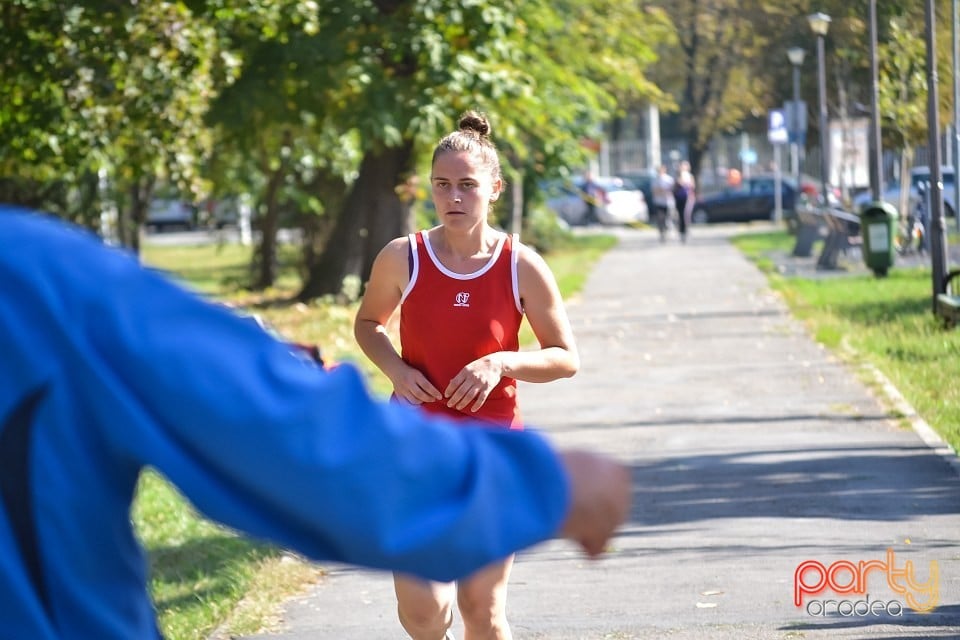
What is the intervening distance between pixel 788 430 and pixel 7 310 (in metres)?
9.75

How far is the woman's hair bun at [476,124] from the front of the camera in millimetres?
5012

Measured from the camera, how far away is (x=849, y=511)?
813 cm

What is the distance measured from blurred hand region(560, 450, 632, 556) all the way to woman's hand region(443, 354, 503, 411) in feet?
9.08

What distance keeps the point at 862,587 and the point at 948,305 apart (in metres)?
7.65

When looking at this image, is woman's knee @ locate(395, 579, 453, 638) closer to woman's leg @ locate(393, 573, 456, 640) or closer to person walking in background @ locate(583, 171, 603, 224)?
woman's leg @ locate(393, 573, 456, 640)

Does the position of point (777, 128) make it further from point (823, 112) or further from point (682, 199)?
point (823, 112)

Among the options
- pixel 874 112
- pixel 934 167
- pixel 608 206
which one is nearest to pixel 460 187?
pixel 934 167

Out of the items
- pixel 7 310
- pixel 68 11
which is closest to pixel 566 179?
pixel 68 11

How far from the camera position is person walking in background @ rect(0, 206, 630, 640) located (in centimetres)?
147

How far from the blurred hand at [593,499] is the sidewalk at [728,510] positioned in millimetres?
4476

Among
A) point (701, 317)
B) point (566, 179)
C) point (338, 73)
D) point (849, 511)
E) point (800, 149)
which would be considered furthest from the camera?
point (800, 149)

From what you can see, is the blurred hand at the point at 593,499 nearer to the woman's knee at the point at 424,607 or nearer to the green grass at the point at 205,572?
the green grass at the point at 205,572

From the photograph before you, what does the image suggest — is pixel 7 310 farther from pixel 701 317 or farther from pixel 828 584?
pixel 701 317

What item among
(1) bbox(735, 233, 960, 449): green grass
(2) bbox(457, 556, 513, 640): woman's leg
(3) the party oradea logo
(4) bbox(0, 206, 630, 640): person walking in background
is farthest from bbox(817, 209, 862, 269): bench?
(4) bbox(0, 206, 630, 640): person walking in background
